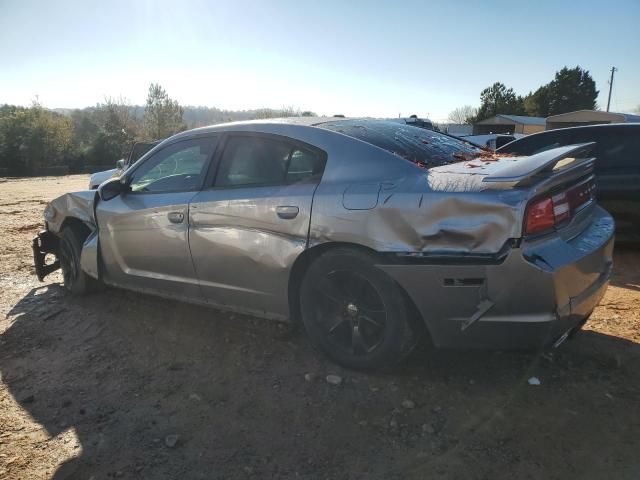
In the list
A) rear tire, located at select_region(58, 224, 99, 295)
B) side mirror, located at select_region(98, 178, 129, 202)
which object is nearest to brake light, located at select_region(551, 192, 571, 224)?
side mirror, located at select_region(98, 178, 129, 202)

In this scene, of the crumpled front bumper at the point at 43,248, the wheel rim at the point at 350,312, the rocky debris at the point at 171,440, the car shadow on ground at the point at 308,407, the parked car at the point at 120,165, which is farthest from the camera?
the parked car at the point at 120,165

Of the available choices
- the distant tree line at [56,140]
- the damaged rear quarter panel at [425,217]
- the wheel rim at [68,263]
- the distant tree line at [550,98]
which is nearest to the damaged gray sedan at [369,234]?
the damaged rear quarter panel at [425,217]

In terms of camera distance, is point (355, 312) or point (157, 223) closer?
point (355, 312)

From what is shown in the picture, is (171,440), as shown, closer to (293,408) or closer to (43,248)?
(293,408)

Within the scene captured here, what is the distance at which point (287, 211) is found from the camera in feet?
10.2

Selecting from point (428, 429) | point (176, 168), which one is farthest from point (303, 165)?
point (428, 429)

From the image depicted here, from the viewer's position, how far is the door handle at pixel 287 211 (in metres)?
3.08

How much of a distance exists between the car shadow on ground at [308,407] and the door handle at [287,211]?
1.04 metres

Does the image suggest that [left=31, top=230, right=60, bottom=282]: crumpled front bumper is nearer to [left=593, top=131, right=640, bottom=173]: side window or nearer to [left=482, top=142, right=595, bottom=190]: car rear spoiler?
[left=482, top=142, right=595, bottom=190]: car rear spoiler

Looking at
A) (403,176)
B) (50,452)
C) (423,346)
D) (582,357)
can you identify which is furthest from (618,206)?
(50,452)

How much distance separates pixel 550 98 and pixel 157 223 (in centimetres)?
6094

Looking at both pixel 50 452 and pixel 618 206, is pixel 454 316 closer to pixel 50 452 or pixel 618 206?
pixel 50 452

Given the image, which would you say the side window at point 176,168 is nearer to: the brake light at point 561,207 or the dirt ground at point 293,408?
the dirt ground at point 293,408

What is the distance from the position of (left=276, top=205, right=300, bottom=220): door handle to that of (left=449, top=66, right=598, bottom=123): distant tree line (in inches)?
2247
